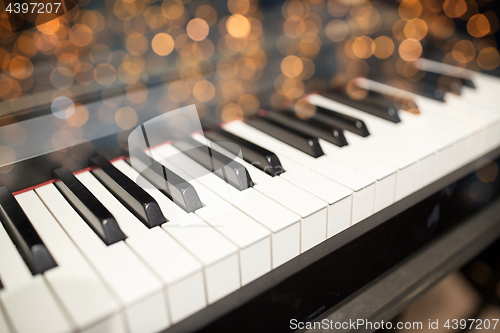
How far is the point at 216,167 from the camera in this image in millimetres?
860

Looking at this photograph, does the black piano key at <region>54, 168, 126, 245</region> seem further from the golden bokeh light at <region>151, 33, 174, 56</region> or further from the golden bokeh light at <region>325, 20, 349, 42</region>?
the golden bokeh light at <region>325, 20, 349, 42</region>

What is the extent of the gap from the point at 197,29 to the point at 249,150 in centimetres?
35

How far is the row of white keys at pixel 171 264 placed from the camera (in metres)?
0.60

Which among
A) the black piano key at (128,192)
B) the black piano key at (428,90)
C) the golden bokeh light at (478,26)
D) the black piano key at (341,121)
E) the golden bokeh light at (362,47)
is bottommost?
the black piano key at (128,192)

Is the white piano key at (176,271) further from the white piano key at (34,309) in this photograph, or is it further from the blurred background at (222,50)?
the blurred background at (222,50)

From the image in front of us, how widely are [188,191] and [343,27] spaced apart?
2.68 feet

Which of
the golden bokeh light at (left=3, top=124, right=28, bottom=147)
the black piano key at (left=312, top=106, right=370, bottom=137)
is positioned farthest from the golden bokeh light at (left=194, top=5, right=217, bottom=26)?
the golden bokeh light at (left=3, top=124, right=28, bottom=147)

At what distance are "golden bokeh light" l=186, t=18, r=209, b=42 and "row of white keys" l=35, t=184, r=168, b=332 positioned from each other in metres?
0.54

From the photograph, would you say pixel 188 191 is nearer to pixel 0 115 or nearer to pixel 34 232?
pixel 34 232

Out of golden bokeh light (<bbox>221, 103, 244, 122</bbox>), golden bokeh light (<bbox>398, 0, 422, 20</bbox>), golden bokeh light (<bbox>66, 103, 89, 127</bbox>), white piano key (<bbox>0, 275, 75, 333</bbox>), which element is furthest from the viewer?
golden bokeh light (<bbox>398, 0, 422, 20</bbox>)

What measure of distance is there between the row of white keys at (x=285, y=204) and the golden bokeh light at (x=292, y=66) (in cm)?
45

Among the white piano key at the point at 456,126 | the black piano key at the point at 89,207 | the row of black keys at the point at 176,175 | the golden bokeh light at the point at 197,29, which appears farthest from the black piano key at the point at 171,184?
the white piano key at the point at 456,126

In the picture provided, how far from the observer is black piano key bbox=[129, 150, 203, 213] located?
0.74 meters

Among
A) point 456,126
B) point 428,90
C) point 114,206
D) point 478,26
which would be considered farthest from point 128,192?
point 478,26
